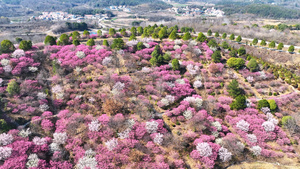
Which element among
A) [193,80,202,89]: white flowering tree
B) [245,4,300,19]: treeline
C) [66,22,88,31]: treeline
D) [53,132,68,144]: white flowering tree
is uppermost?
[245,4,300,19]: treeline

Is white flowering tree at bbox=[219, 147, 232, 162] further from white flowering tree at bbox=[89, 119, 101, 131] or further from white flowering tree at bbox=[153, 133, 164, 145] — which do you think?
white flowering tree at bbox=[89, 119, 101, 131]

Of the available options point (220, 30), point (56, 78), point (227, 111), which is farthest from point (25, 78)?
point (220, 30)

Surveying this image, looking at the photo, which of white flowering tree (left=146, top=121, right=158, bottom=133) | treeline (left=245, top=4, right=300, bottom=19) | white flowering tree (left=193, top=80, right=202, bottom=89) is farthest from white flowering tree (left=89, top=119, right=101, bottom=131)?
treeline (left=245, top=4, right=300, bottom=19)

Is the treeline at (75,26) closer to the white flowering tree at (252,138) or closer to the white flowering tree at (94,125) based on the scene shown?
the white flowering tree at (94,125)

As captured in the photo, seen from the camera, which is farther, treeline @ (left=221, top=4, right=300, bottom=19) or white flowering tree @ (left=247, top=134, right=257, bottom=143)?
treeline @ (left=221, top=4, right=300, bottom=19)

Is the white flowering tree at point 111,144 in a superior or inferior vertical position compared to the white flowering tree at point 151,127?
inferior

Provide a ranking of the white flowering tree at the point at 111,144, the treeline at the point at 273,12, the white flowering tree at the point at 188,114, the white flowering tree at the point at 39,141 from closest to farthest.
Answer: the white flowering tree at the point at 39,141
the white flowering tree at the point at 111,144
the white flowering tree at the point at 188,114
the treeline at the point at 273,12

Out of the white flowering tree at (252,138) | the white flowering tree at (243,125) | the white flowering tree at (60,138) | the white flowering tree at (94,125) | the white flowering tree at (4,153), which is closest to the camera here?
the white flowering tree at (4,153)

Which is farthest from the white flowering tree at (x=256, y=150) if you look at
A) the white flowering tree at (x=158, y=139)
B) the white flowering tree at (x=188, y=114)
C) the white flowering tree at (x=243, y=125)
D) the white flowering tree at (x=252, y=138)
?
the white flowering tree at (x=158, y=139)

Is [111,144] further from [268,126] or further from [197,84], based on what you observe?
[268,126]

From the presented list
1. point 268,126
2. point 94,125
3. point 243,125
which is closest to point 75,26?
point 94,125

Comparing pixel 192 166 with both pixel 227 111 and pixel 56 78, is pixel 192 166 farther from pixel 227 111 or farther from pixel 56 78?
pixel 56 78

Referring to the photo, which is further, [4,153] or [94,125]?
[94,125]
